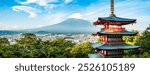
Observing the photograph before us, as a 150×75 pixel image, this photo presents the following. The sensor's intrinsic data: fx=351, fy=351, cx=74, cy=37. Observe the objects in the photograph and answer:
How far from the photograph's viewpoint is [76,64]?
6945 millimetres

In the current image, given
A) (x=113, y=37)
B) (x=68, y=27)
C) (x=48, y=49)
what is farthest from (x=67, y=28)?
(x=113, y=37)

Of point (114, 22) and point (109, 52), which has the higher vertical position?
point (114, 22)

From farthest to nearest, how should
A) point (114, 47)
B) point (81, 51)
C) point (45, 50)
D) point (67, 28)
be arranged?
1. point (67, 28)
2. point (45, 50)
3. point (81, 51)
4. point (114, 47)

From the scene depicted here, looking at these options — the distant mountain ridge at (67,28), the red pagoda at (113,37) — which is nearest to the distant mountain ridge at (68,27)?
the distant mountain ridge at (67,28)

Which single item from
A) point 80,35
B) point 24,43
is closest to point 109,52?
point 24,43

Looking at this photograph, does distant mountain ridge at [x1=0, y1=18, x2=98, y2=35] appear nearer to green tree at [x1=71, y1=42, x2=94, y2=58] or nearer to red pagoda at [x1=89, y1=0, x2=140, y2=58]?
green tree at [x1=71, y1=42, x2=94, y2=58]

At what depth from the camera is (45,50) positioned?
47.7ft

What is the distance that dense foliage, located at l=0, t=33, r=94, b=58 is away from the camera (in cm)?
1392

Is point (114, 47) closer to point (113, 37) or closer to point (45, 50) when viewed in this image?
point (113, 37)

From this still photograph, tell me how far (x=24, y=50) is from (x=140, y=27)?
5.41m

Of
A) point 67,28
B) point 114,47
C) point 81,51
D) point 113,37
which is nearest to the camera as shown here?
point 114,47

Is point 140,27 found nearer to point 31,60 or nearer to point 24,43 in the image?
point 24,43

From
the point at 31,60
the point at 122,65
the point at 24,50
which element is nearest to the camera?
the point at 122,65

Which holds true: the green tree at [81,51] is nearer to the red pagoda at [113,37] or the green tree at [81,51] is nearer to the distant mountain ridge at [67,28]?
the red pagoda at [113,37]
